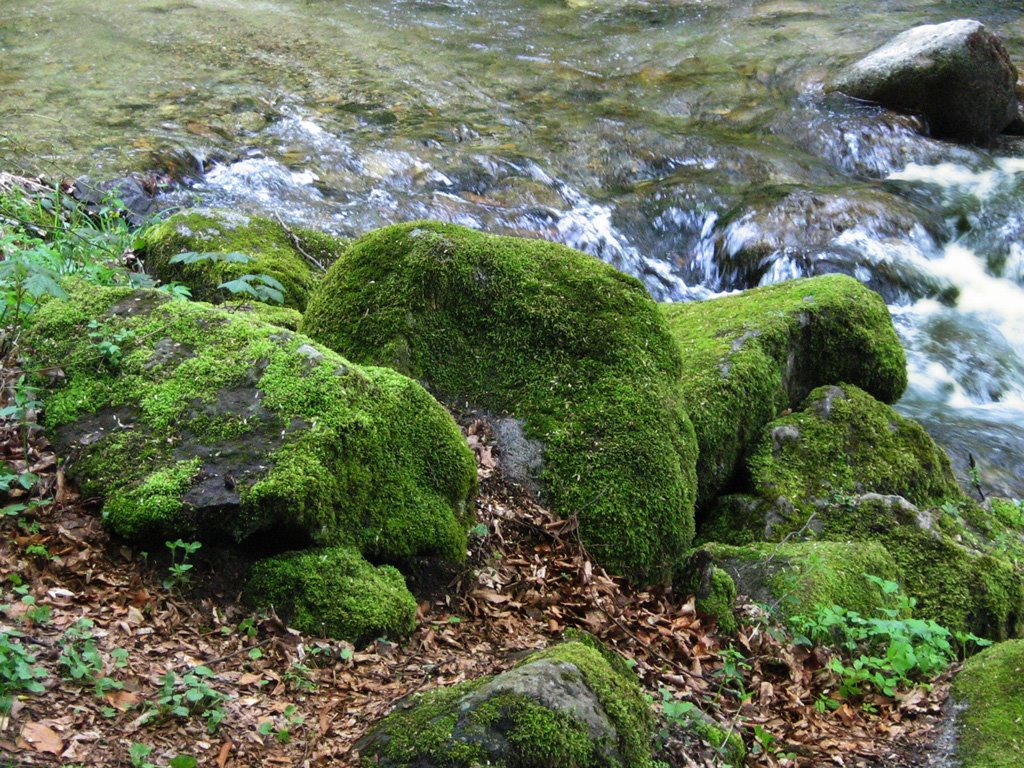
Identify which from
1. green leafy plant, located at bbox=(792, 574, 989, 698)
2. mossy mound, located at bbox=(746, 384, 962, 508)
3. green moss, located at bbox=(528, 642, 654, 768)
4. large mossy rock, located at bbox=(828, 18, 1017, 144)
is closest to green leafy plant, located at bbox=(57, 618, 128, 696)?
green moss, located at bbox=(528, 642, 654, 768)

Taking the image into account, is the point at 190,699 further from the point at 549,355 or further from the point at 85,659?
the point at 549,355

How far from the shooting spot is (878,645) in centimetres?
509

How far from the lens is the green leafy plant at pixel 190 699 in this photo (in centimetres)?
315

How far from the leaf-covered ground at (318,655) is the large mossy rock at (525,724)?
9.5 inches

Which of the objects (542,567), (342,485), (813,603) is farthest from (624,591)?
(342,485)

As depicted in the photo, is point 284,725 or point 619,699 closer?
point 284,725

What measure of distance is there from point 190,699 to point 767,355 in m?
4.70

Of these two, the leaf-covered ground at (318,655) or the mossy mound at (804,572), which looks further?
the mossy mound at (804,572)

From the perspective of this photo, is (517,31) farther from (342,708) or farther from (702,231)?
(342,708)

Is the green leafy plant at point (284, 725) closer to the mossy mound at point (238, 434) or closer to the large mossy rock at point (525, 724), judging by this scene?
the large mossy rock at point (525, 724)

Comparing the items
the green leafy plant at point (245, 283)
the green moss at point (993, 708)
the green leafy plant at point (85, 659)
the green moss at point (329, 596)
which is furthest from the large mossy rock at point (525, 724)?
the green leafy plant at point (245, 283)

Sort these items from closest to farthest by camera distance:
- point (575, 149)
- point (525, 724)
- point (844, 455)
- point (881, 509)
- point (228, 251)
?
1. point (525, 724)
2. point (881, 509)
3. point (844, 455)
4. point (228, 251)
5. point (575, 149)

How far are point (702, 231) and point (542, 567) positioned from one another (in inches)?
292

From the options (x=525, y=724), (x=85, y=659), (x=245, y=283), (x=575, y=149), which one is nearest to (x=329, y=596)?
(x=85, y=659)
